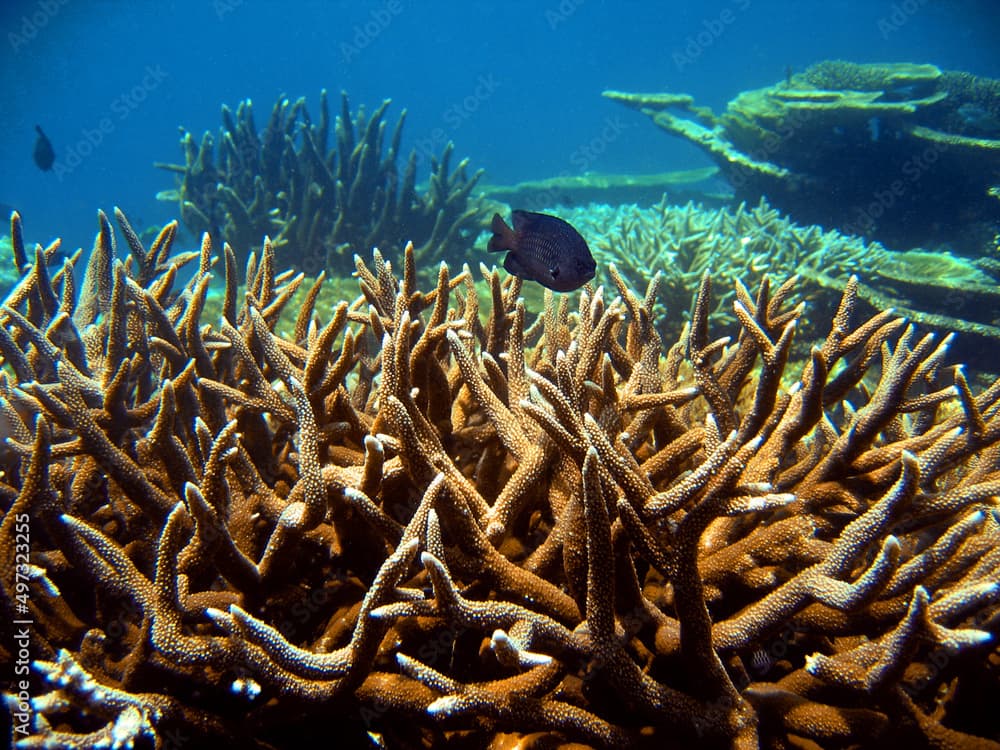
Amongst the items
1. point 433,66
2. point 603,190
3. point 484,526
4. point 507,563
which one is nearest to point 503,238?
point 484,526

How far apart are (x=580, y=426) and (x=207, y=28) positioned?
114402mm

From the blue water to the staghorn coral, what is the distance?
47191 mm

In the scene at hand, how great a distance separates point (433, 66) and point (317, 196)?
11273 cm

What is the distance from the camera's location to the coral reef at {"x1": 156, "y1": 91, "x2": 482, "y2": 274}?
25.1ft

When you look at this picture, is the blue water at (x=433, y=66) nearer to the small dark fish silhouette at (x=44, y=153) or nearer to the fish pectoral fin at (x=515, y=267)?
the small dark fish silhouette at (x=44, y=153)

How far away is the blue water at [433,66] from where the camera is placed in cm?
5632

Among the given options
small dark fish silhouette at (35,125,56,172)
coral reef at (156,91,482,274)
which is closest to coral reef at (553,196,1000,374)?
coral reef at (156,91,482,274)

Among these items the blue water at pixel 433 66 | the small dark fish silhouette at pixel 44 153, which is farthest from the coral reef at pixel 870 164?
the blue water at pixel 433 66

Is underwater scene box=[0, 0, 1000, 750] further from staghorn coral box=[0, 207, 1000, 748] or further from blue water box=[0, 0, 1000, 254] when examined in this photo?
blue water box=[0, 0, 1000, 254]

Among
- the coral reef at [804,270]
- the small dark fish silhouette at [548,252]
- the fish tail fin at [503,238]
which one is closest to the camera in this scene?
the small dark fish silhouette at [548,252]

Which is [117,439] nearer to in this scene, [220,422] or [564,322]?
[220,422]

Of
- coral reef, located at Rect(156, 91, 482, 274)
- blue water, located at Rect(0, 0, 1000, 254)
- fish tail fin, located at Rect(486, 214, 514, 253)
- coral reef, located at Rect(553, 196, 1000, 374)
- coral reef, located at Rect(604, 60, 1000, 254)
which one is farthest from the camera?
blue water, located at Rect(0, 0, 1000, 254)

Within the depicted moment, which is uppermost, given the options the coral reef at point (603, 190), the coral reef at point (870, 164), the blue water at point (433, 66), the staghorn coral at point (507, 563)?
the blue water at point (433, 66)

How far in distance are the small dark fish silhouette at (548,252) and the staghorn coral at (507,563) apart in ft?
0.99
